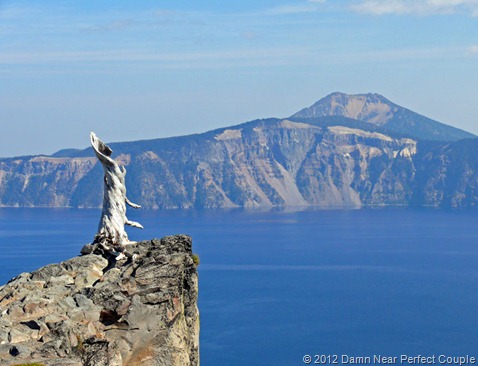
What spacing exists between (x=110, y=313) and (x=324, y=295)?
10482cm

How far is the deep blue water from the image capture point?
8307 cm

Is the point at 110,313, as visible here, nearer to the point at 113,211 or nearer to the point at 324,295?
the point at 113,211

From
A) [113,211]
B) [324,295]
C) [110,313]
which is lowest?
[324,295]

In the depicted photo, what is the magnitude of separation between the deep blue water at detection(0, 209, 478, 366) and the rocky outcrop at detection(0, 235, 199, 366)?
6020cm

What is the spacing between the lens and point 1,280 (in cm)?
10875

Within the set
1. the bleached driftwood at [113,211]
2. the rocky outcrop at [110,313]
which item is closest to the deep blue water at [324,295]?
the bleached driftwood at [113,211]

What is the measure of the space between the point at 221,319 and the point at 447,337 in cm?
2240

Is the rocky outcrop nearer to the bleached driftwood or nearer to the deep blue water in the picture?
the bleached driftwood

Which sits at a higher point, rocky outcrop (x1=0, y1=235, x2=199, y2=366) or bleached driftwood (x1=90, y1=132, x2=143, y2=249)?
bleached driftwood (x1=90, y1=132, x2=143, y2=249)

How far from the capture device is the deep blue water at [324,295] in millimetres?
83069

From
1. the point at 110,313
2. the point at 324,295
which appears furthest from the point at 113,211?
the point at 324,295

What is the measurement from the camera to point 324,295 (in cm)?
11688

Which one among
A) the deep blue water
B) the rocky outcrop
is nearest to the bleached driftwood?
the rocky outcrop

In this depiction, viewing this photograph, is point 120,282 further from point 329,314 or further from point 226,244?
point 226,244
